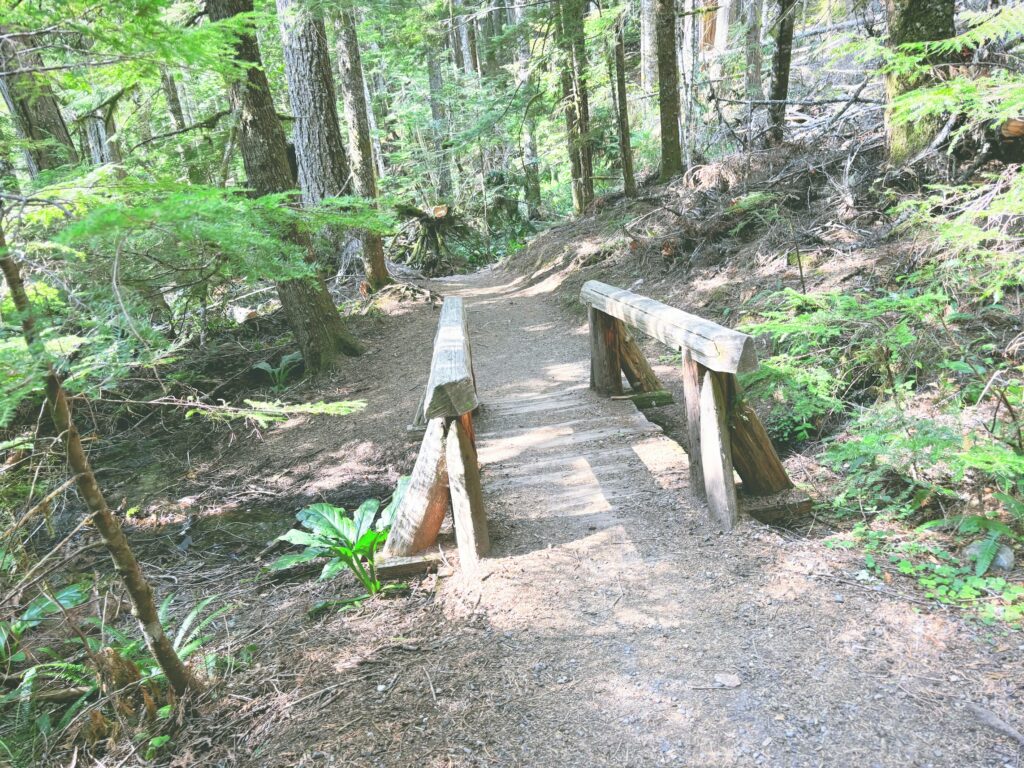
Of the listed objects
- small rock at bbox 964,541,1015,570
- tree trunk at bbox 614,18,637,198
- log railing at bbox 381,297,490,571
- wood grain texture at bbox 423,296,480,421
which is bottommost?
small rock at bbox 964,541,1015,570

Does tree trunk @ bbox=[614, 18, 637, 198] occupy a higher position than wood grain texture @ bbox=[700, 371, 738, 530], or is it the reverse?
tree trunk @ bbox=[614, 18, 637, 198]

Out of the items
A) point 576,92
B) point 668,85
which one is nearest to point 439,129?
point 576,92

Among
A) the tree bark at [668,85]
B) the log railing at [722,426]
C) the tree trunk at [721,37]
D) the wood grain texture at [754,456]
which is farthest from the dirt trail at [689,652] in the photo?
the tree trunk at [721,37]

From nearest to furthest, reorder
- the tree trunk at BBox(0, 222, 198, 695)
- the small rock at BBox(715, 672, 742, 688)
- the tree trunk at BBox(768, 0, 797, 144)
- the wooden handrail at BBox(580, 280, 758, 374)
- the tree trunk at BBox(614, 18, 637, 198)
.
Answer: the tree trunk at BBox(0, 222, 198, 695) → the small rock at BBox(715, 672, 742, 688) → the wooden handrail at BBox(580, 280, 758, 374) → the tree trunk at BBox(768, 0, 797, 144) → the tree trunk at BBox(614, 18, 637, 198)

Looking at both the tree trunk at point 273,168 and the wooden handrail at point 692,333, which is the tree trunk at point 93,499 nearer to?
the wooden handrail at point 692,333

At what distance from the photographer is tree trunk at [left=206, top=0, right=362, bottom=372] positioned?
7.20 m

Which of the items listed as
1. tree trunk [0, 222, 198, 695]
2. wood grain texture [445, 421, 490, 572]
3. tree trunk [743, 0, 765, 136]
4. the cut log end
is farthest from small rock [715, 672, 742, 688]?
tree trunk [743, 0, 765, 136]

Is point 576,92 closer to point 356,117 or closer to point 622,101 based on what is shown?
point 622,101

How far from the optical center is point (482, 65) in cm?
2578

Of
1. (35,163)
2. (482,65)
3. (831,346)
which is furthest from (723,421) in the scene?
(482,65)

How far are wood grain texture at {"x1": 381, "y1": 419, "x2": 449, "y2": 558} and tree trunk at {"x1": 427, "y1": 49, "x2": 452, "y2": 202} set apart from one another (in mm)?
19444

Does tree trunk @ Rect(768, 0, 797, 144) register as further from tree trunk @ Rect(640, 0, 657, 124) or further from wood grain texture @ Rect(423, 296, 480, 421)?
wood grain texture @ Rect(423, 296, 480, 421)

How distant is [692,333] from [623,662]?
2.10 m

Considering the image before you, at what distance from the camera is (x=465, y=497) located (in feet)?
12.6
